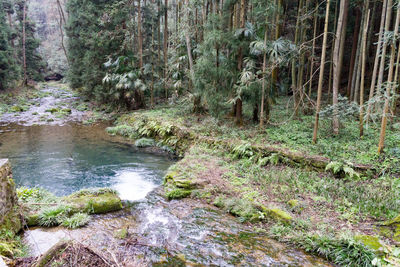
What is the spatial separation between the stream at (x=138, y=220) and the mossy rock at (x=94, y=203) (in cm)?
22

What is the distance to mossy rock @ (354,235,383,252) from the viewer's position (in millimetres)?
3906

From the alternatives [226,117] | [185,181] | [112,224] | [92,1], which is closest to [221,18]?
[226,117]

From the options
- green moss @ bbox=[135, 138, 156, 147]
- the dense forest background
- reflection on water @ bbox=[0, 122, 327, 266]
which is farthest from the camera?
green moss @ bbox=[135, 138, 156, 147]

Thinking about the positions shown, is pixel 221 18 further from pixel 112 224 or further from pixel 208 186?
pixel 112 224

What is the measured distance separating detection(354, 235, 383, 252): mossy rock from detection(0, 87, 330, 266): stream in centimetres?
75

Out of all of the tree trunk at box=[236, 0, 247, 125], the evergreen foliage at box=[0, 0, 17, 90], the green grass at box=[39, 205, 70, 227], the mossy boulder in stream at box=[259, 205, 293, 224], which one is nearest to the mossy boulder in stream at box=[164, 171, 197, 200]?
the mossy boulder in stream at box=[259, 205, 293, 224]

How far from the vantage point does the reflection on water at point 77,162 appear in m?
7.82

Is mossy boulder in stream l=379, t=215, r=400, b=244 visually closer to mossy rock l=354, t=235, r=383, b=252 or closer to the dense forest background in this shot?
mossy rock l=354, t=235, r=383, b=252

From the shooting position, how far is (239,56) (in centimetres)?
1041

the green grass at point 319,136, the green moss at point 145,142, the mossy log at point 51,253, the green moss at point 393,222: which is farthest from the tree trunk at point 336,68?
the mossy log at point 51,253

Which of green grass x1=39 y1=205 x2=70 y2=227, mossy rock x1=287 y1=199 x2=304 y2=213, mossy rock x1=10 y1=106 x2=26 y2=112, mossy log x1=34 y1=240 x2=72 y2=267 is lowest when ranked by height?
green grass x1=39 y1=205 x2=70 y2=227

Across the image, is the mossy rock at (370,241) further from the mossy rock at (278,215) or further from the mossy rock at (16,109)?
the mossy rock at (16,109)

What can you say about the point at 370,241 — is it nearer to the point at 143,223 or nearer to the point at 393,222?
the point at 393,222

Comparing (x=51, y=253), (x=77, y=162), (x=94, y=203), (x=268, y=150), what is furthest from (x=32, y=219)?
(x=268, y=150)
